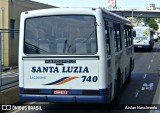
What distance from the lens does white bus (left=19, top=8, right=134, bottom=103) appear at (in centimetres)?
929

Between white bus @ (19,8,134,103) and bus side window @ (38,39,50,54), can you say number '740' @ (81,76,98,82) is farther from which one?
bus side window @ (38,39,50,54)

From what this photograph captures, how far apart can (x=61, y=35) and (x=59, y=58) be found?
0.58 m

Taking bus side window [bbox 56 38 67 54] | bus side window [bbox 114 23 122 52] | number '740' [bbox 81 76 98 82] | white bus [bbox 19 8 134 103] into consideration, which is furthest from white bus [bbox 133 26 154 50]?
number '740' [bbox 81 76 98 82]

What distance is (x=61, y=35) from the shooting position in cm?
965

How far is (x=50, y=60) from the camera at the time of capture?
9500 mm

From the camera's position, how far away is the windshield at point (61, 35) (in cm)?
948

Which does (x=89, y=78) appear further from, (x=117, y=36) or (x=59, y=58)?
(x=117, y=36)

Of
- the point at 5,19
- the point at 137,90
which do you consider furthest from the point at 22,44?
the point at 5,19

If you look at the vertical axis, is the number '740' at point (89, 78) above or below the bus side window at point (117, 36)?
below

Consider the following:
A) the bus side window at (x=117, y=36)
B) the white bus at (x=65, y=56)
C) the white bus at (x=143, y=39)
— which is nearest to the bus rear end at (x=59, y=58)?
the white bus at (x=65, y=56)

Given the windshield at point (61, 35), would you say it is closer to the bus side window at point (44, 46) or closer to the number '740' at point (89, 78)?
the bus side window at point (44, 46)

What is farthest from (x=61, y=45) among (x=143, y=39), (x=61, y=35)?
(x=143, y=39)

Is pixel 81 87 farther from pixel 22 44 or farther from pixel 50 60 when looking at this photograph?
pixel 22 44

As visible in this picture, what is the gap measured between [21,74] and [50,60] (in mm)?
805
